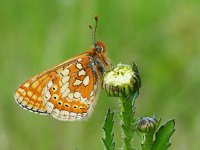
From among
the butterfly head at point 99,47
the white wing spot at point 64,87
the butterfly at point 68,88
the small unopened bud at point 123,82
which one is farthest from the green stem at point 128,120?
the white wing spot at point 64,87

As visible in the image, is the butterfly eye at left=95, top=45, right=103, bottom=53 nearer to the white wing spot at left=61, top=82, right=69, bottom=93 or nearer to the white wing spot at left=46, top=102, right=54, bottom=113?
the white wing spot at left=61, top=82, right=69, bottom=93

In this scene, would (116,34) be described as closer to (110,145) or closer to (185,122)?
(185,122)

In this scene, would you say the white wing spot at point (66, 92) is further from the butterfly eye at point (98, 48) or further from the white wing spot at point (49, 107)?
the butterfly eye at point (98, 48)

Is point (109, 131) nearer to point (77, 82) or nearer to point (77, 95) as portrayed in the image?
point (77, 95)

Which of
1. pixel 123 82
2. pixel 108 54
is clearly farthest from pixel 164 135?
pixel 108 54

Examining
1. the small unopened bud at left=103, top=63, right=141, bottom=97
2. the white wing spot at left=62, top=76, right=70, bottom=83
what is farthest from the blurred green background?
the small unopened bud at left=103, top=63, right=141, bottom=97

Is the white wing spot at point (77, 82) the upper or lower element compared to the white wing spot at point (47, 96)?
upper
